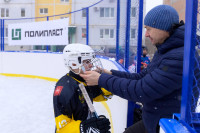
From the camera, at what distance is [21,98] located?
432cm

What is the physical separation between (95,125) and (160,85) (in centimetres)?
48

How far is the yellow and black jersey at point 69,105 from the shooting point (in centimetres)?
121

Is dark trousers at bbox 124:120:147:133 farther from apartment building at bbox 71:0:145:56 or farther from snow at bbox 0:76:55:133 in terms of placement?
snow at bbox 0:76:55:133

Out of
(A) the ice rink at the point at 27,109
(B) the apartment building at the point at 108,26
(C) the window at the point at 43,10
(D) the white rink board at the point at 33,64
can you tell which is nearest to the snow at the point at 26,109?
(A) the ice rink at the point at 27,109

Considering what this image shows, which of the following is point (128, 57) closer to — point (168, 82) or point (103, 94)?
point (103, 94)

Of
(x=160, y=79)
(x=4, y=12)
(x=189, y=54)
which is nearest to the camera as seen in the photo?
(x=189, y=54)

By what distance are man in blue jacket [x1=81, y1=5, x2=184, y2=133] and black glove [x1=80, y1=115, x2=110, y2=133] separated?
24 centimetres

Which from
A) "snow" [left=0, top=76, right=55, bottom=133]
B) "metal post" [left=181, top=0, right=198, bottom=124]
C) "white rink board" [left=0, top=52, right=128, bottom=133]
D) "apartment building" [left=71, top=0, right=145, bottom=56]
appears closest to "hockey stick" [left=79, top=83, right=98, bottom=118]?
"metal post" [left=181, top=0, right=198, bottom=124]

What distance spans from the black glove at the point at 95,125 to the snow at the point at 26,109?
1665 mm

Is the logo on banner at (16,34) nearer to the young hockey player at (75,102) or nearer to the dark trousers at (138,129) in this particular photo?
the young hockey player at (75,102)

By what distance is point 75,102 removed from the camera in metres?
1.28

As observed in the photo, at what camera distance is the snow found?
2.88m

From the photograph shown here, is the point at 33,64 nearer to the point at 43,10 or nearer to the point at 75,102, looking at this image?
the point at 75,102

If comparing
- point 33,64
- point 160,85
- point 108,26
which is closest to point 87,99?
point 160,85
